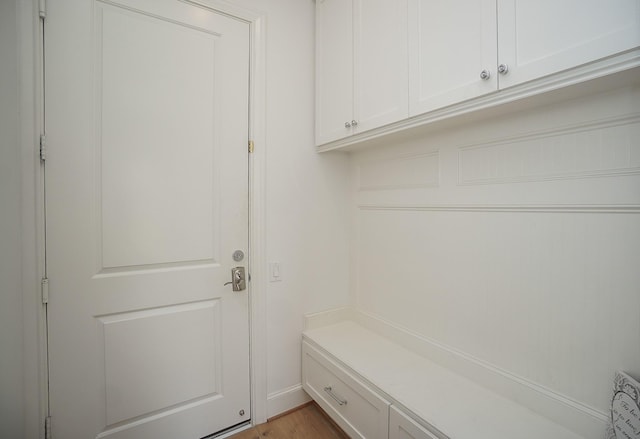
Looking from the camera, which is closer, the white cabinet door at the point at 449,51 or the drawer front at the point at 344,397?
the white cabinet door at the point at 449,51

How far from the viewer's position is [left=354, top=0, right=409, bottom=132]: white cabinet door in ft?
4.32

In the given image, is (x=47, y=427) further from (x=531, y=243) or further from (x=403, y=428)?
(x=531, y=243)

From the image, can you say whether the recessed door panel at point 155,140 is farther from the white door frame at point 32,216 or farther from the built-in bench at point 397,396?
the built-in bench at point 397,396

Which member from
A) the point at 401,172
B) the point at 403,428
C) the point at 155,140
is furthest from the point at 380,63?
the point at 403,428

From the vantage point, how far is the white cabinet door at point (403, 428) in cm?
109

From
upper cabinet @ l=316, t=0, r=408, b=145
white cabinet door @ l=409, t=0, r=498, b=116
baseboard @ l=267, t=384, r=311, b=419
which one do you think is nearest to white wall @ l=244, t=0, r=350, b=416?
baseboard @ l=267, t=384, r=311, b=419

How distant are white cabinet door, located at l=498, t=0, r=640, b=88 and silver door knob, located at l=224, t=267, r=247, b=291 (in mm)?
1466

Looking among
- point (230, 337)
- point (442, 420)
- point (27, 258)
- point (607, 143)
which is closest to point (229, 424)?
point (230, 337)

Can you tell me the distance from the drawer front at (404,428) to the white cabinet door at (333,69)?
1351mm

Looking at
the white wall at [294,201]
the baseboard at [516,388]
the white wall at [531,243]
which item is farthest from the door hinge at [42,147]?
the baseboard at [516,388]

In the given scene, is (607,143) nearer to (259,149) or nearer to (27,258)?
(259,149)

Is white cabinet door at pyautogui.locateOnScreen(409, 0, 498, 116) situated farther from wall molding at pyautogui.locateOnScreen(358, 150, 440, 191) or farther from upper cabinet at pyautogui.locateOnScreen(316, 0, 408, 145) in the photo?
wall molding at pyautogui.locateOnScreen(358, 150, 440, 191)

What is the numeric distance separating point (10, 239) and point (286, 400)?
1602mm

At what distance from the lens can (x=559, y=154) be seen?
1.09m
